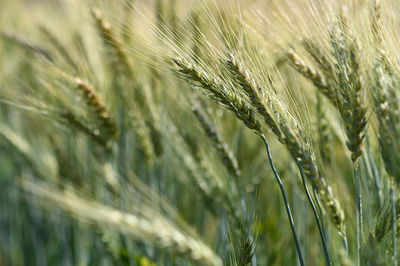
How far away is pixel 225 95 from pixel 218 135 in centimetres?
17

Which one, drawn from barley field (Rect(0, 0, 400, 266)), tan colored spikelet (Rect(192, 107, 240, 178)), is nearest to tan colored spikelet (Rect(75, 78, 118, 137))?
barley field (Rect(0, 0, 400, 266))

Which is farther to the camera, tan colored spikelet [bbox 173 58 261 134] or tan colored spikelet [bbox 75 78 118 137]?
tan colored spikelet [bbox 75 78 118 137]

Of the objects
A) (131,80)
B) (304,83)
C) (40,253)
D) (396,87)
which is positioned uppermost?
(131,80)

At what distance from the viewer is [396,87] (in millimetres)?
566

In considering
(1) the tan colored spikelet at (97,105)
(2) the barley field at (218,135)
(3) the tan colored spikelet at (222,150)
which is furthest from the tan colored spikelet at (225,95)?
(1) the tan colored spikelet at (97,105)

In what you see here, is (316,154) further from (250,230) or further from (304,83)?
(304,83)

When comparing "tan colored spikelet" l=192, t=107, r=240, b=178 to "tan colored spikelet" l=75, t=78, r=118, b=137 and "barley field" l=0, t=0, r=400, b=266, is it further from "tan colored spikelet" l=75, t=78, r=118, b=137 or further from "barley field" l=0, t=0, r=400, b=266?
"tan colored spikelet" l=75, t=78, r=118, b=137

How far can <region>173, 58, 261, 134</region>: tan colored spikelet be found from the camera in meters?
0.64

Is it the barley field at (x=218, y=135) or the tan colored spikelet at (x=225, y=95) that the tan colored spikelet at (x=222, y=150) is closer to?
the barley field at (x=218, y=135)

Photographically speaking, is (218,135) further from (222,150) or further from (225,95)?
(225,95)

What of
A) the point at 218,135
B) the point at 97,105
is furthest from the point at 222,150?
the point at 97,105

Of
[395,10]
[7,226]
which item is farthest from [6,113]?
[395,10]

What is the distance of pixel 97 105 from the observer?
91 centimetres

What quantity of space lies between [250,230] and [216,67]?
24 centimetres
